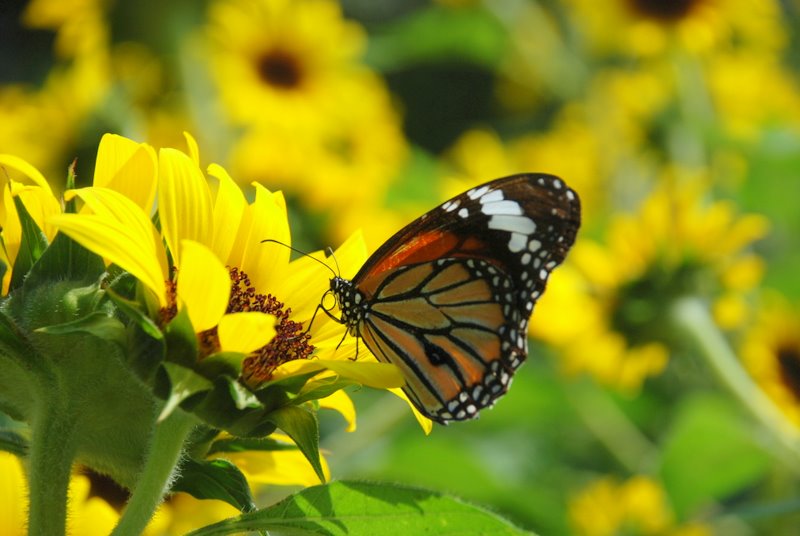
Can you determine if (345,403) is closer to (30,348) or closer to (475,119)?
(30,348)

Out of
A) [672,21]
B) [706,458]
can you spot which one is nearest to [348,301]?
[706,458]

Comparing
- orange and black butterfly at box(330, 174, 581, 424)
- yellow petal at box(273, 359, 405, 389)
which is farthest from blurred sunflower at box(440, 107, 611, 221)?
yellow petal at box(273, 359, 405, 389)

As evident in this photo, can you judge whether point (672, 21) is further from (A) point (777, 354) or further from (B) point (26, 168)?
(B) point (26, 168)

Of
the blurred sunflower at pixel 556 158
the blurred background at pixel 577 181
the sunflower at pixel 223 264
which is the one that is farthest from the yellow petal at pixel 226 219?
the blurred sunflower at pixel 556 158

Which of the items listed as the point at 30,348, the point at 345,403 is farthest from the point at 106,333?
the point at 345,403

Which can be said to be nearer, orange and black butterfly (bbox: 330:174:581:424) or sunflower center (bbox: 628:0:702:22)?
orange and black butterfly (bbox: 330:174:581:424)

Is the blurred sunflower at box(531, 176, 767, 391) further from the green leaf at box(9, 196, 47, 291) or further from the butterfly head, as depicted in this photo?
the green leaf at box(9, 196, 47, 291)
